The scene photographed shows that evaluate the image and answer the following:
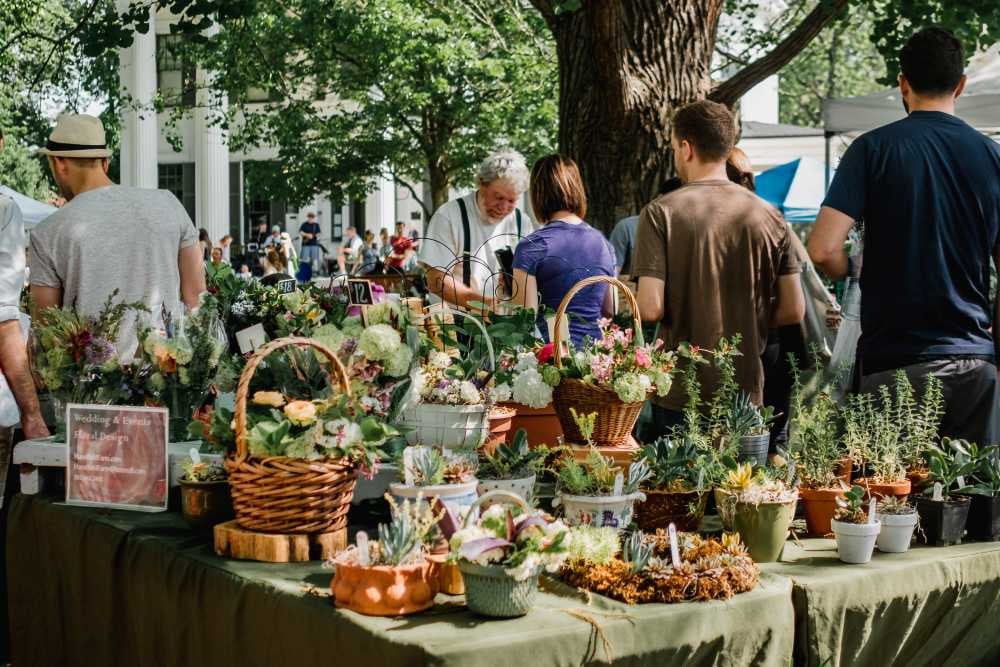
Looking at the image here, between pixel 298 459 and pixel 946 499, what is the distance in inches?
55.8

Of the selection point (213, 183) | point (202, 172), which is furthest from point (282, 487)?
point (202, 172)

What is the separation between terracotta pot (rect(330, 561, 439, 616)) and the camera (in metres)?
1.97

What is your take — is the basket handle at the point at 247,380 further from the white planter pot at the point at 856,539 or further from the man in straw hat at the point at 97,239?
the man in straw hat at the point at 97,239

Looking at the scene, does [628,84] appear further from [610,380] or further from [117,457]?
[117,457]

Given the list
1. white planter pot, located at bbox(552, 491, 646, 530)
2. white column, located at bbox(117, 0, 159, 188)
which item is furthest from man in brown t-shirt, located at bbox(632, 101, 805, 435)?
white column, located at bbox(117, 0, 159, 188)

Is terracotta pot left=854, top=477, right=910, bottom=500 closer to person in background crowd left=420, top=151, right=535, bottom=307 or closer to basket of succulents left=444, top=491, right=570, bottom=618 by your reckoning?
basket of succulents left=444, top=491, right=570, bottom=618

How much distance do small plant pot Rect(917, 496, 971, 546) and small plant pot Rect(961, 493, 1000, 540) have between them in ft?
0.17

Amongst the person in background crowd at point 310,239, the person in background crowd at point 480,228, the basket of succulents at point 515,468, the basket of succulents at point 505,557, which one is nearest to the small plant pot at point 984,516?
the basket of succulents at point 515,468

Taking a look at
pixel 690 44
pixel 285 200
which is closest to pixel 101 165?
pixel 690 44

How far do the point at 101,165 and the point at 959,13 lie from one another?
5130 millimetres

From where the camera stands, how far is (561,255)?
153 inches

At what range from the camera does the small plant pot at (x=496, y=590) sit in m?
1.94

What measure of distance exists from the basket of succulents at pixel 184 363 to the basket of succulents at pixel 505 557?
125 centimetres

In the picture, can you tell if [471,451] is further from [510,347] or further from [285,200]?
[285,200]
